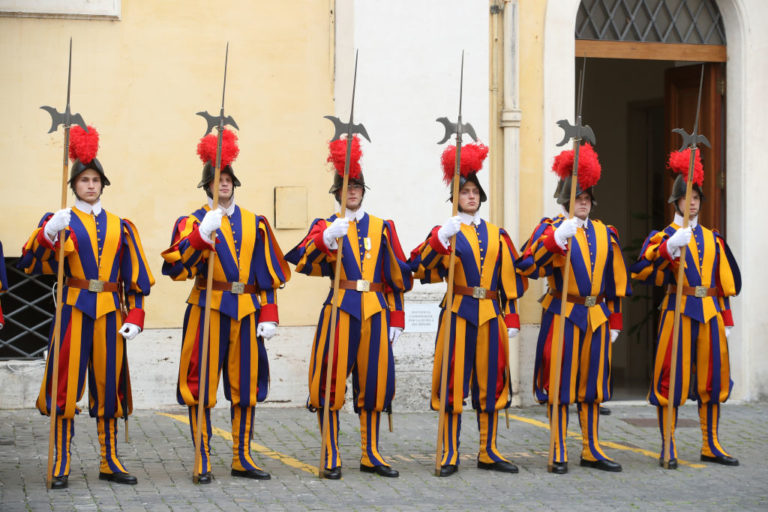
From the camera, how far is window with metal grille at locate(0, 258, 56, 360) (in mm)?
9539

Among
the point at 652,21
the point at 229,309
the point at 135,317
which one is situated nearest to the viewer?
the point at 135,317

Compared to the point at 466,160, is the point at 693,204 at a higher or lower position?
lower

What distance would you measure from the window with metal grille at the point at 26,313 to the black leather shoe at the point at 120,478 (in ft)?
9.28

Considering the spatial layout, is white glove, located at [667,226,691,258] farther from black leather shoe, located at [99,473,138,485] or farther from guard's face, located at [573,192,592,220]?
black leather shoe, located at [99,473,138,485]

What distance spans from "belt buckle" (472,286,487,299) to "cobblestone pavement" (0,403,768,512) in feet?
3.65

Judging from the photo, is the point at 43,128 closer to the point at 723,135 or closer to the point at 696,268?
the point at 696,268

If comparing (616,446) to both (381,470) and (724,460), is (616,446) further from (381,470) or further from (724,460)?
(381,470)

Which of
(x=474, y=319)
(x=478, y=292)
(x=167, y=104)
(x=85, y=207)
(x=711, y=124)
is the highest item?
(x=711, y=124)

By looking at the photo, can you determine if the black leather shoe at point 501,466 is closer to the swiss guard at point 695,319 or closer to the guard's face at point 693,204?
the swiss guard at point 695,319

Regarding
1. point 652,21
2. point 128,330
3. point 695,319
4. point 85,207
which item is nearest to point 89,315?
point 128,330

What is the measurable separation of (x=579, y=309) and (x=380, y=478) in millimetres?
1689

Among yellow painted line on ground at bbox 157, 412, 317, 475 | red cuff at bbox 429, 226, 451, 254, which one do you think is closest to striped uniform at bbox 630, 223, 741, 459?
red cuff at bbox 429, 226, 451, 254

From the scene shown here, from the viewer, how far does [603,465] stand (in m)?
7.62

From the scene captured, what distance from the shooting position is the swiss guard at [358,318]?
7309 mm
